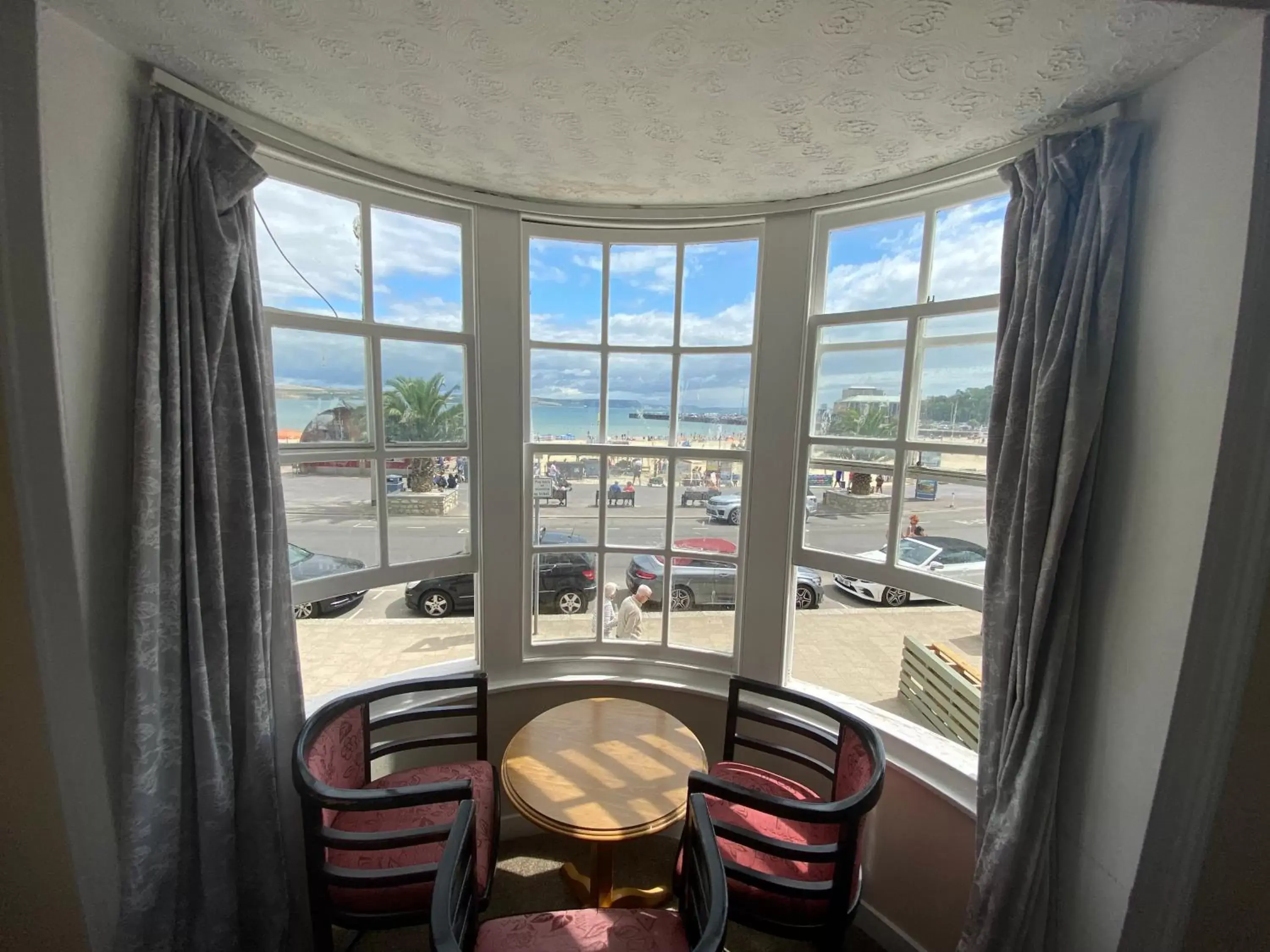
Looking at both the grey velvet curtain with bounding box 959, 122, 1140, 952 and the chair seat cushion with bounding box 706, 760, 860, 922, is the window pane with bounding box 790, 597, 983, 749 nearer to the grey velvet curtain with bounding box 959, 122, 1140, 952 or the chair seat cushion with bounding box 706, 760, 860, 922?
the grey velvet curtain with bounding box 959, 122, 1140, 952

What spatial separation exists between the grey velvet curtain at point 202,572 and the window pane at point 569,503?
0.89 meters

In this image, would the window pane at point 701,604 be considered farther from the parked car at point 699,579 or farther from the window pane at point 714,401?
the window pane at point 714,401

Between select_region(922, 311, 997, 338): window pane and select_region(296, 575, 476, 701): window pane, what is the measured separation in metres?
1.91

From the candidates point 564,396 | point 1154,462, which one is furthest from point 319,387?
point 1154,462

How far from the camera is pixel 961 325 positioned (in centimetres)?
145

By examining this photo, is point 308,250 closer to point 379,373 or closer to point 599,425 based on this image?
point 379,373

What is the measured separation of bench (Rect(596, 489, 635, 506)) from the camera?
1.94 m

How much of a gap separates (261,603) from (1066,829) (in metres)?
2.09

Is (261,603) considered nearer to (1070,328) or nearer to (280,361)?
(280,361)

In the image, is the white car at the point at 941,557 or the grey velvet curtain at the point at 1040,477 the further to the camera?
the white car at the point at 941,557

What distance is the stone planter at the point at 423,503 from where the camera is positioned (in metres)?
1.66

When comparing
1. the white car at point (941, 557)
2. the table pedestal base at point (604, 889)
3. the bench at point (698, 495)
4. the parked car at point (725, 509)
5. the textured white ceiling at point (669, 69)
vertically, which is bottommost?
the table pedestal base at point (604, 889)

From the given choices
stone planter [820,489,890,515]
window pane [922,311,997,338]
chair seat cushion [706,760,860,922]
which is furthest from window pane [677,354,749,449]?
chair seat cushion [706,760,860,922]

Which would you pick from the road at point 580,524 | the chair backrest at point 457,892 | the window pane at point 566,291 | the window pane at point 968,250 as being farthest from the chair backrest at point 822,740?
the window pane at point 566,291
